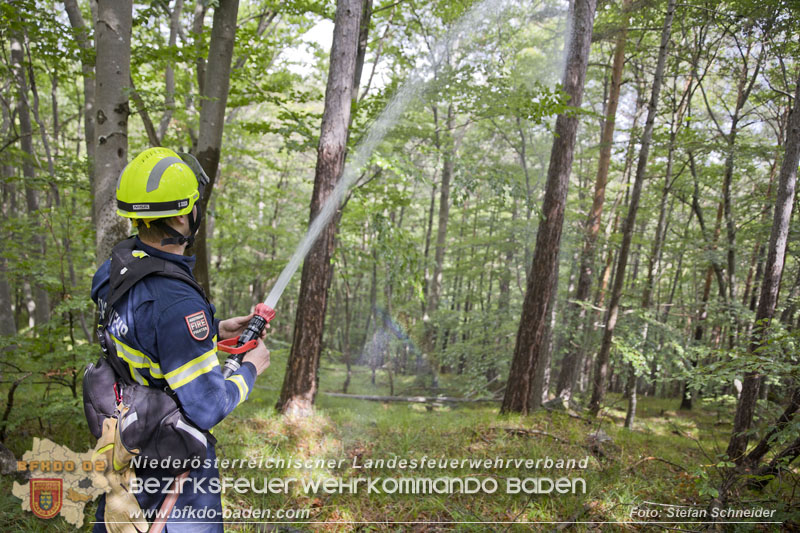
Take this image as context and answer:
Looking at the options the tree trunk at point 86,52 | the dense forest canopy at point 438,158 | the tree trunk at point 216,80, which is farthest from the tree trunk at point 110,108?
the tree trunk at point 216,80

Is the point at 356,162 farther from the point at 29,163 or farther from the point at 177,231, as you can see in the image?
the point at 29,163

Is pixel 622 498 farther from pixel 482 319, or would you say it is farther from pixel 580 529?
pixel 482 319

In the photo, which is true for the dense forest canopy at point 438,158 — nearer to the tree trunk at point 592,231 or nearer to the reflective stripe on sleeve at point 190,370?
the tree trunk at point 592,231

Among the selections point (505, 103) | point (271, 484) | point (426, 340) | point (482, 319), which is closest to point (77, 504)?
point (271, 484)

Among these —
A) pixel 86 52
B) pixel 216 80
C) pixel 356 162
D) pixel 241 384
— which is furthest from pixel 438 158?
pixel 241 384

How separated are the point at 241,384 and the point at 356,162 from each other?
4.70 meters

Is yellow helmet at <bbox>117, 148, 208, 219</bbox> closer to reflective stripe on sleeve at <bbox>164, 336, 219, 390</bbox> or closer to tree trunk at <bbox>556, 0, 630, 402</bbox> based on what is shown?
reflective stripe on sleeve at <bbox>164, 336, 219, 390</bbox>

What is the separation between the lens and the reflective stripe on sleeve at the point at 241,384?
1841 mm

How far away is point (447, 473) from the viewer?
4.33 meters

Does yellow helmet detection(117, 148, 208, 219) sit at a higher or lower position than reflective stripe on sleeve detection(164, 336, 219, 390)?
higher

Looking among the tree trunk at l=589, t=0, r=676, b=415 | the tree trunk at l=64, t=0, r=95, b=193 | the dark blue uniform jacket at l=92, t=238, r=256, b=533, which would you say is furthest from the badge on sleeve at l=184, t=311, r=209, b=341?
the tree trunk at l=589, t=0, r=676, b=415

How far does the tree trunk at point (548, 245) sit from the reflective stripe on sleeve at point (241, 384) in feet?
18.6

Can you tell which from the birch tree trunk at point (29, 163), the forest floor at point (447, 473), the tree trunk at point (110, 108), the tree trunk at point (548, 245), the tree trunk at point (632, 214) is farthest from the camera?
the birch tree trunk at point (29, 163)

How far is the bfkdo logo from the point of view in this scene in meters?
3.07
